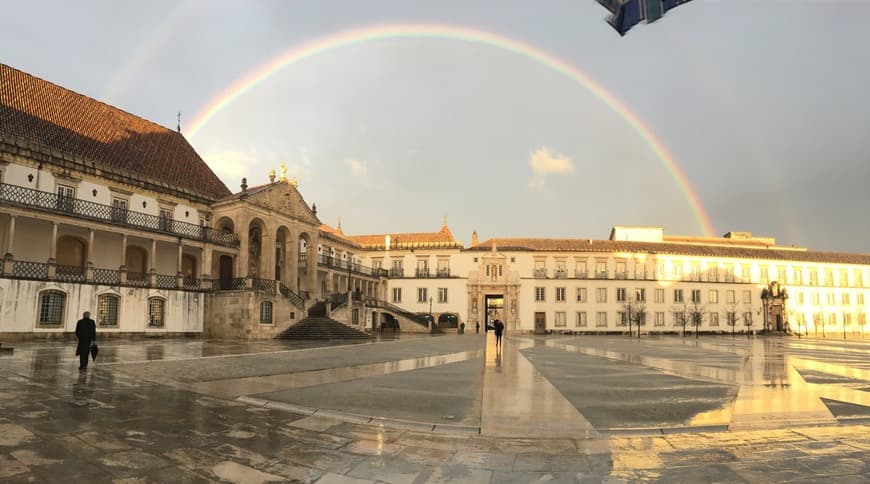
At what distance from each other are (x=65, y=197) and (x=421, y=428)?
2822 centimetres

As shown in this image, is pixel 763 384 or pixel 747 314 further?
pixel 747 314

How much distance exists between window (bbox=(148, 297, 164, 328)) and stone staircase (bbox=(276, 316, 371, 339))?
6632mm

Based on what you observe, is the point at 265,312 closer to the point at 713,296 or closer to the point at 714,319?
the point at 714,319

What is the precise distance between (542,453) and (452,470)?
1.14 meters

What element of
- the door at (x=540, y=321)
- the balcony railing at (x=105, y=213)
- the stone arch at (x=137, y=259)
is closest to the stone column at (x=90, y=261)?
the balcony railing at (x=105, y=213)

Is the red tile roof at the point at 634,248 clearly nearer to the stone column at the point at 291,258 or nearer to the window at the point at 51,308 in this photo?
the stone column at the point at 291,258

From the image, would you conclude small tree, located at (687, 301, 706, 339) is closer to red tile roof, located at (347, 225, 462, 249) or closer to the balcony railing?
red tile roof, located at (347, 225, 462, 249)

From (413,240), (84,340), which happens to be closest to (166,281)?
(84,340)

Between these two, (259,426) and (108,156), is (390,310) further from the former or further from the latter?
(259,426)

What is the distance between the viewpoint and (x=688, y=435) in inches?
253

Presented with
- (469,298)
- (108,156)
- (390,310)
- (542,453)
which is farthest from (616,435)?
(469,298)

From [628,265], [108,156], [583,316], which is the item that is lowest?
[583,316]

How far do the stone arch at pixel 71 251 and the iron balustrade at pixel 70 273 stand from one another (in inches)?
20.9

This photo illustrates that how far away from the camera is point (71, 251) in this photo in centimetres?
2905
